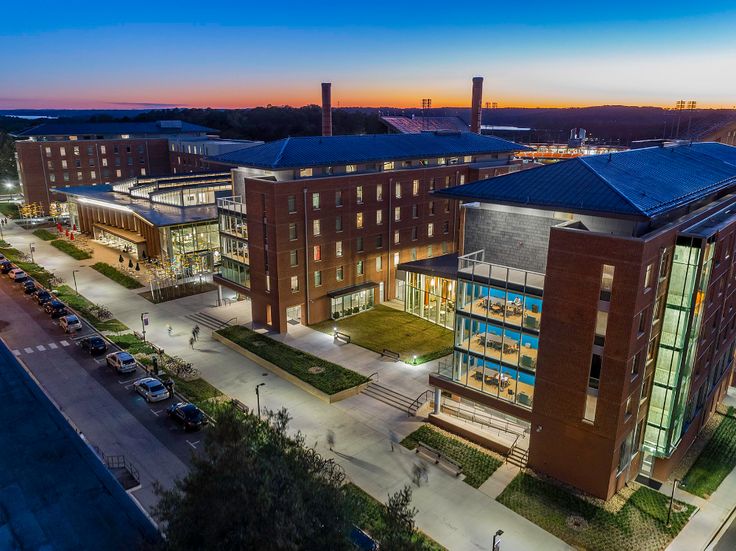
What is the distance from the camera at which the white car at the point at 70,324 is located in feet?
153

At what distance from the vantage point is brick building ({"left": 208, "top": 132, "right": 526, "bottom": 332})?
148ft

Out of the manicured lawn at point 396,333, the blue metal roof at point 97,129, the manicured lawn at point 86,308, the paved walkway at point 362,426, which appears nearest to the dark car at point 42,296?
the manicured lawn at point 86,308

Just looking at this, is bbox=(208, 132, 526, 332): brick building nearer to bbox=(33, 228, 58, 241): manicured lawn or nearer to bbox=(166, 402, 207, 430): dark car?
bbox=(166, 402, 207, 430): dark car

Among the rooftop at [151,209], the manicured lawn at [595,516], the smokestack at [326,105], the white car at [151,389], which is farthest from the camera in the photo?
the smokestack at [326,105]

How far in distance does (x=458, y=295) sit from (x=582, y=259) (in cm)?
738

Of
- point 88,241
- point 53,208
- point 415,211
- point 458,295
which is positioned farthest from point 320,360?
point 53,208

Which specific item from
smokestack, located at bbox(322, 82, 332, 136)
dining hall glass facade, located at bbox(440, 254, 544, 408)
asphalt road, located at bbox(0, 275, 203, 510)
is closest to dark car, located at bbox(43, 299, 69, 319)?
asphalt road, located at bbox(0, 275, 203, 510)

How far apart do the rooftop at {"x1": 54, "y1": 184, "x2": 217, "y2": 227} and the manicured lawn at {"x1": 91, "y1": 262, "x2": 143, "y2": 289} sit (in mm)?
7150

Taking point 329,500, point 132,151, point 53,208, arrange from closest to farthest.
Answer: point 329,500 < point 53,208 < point 132,151

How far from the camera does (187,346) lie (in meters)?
44.4

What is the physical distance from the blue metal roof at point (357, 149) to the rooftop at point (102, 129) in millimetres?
62170

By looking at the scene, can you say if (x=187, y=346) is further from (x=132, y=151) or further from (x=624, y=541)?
(x=132, y=151)

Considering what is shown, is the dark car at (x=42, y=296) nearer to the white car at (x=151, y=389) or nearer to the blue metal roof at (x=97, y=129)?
the white car at (x=151, y=389)

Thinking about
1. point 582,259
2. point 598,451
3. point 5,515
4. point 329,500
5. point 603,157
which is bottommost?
point 598,451
